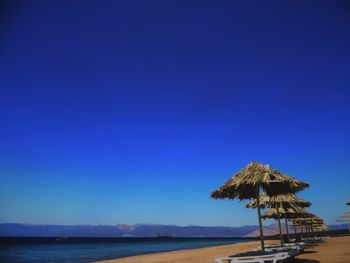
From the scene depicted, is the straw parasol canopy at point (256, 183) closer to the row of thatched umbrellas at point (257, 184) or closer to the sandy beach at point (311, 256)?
the row of thatched umbrellas at point (257, 184)

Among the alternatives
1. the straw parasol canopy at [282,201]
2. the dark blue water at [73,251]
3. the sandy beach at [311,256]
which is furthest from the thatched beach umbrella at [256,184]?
the dark blue water at [73,251]

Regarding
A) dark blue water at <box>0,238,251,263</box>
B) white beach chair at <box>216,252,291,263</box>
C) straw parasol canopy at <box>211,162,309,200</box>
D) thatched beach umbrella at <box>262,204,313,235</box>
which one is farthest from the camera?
dark blue water at <box>0,238,251,263</box>

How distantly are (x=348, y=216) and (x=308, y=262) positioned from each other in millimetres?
7172

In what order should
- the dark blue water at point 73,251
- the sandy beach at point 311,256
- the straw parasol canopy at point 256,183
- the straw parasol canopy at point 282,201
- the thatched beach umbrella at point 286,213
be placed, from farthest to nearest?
1. the dark blue water at point 73,251
2. the thatched beach umbrella at point 286,213
3. the straw parasol canopy at point 282,201
4. the sandy beach at point 311,256
5. the straw parasol canopy at point 256,183

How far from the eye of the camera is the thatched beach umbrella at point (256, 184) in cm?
1126

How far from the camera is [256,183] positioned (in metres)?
11.4

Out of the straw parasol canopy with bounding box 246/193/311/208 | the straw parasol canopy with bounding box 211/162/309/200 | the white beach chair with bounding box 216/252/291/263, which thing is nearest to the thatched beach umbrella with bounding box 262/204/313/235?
the straw parasol canopy with bounding box 246/193/311/208

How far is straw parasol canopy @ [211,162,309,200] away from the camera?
11.2 m

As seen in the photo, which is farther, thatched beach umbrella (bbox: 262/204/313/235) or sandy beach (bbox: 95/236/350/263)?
thatched beach umbrella (bbox: 262/204/313/235)

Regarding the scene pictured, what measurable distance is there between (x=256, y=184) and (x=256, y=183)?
0.16 meters

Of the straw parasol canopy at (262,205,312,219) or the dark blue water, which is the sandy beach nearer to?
the straw parasol canopy at (262,205,312,219)

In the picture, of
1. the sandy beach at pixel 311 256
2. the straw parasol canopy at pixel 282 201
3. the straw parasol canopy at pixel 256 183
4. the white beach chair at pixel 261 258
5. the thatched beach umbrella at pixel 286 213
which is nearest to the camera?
the white beach chair at pixel 261 258

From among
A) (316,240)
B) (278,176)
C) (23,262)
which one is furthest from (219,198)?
(23,262)

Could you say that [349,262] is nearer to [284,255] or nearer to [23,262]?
[284,255]
